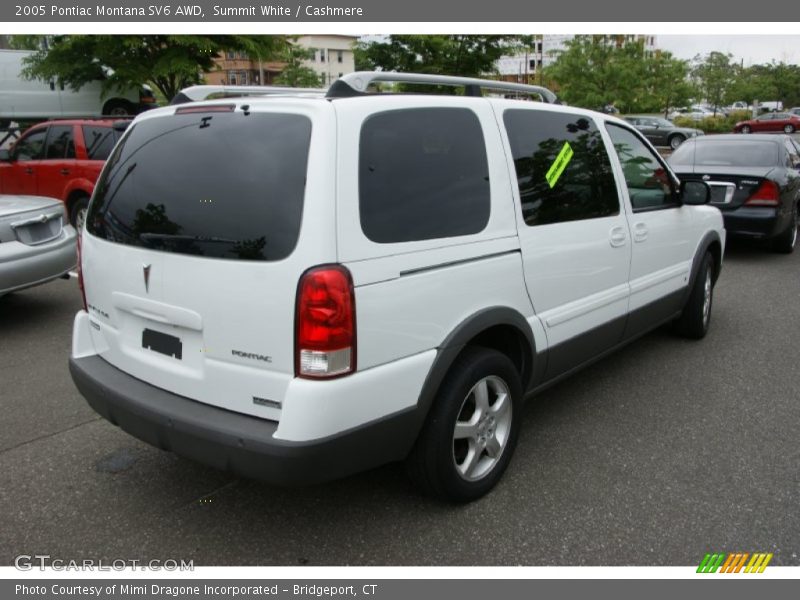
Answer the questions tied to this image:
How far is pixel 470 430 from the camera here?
3078 mm

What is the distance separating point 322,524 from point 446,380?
860 mm

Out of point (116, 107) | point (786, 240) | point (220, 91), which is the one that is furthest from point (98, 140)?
point (116, 107)

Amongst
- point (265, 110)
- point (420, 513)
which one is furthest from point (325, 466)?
point (265, 110)

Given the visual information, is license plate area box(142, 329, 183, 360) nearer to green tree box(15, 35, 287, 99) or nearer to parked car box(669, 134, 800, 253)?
parked car box(669, 134, 800, 253)

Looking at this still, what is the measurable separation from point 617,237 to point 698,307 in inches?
70.9

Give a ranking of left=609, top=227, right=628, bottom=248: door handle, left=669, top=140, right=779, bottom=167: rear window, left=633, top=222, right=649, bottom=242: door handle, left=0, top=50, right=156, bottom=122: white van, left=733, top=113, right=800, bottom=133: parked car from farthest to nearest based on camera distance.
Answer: left=733, top=113, right=800, bottom=133: parked car
left=0, top=50, right=156, bottom=122: white van
left=669, top=140, right=779, bottom=167: rear window
left=633, top=222, right=649, bottom=242: door handle
left=609, top=227, right=628, bottom=248: door handle

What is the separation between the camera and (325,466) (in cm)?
248

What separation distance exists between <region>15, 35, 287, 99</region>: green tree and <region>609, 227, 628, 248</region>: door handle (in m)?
15.1

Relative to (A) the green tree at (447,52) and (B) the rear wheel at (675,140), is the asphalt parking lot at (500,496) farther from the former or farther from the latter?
(B) the rear wheel at (675,140)

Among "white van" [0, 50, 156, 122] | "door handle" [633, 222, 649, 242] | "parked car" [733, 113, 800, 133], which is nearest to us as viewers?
"door handle" [633, 222, 649, 242]

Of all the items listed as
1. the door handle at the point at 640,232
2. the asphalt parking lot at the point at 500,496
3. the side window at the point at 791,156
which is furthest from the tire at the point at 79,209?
the side window at the point at 791,156

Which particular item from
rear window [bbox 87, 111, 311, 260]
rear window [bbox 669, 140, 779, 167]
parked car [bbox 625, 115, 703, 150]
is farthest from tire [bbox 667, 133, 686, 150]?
rear window [bbox 87, 111, 311, 260]

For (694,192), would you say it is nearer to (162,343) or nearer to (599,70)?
(162,343)

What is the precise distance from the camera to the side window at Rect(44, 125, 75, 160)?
9641 millimetres
